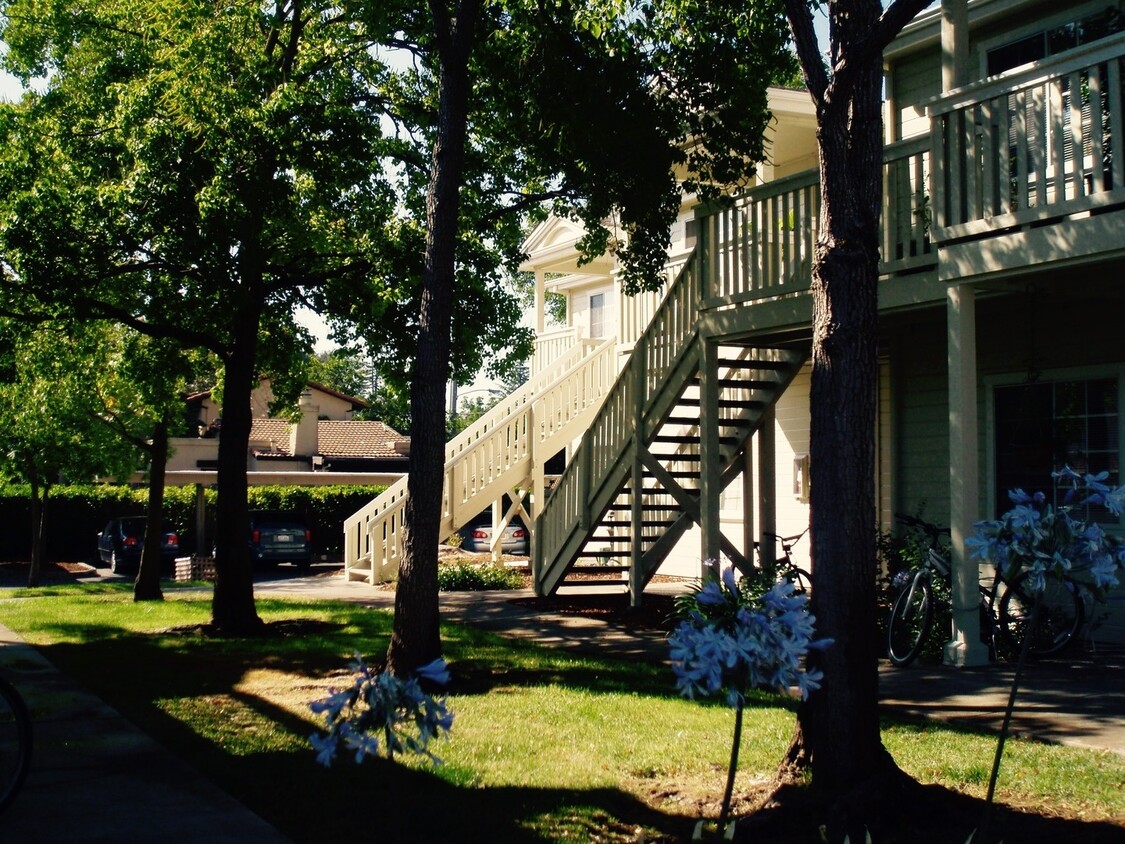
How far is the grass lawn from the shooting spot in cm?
530

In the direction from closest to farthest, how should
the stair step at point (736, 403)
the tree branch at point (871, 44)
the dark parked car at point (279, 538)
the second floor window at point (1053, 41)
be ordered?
1. the tree branch at point (871, 44)
2. the second floor window at point (1053, 41)
3. the stair step at point (736, 403)
4. the dark parked car at point (279, 538)

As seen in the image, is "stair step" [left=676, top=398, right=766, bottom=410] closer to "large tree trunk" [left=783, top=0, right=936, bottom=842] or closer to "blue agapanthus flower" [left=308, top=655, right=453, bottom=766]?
"large tree trunk" [left=783, top=0, right=936, bottom=842]

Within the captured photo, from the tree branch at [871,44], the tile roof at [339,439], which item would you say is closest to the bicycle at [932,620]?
the tree branch at [871,44]

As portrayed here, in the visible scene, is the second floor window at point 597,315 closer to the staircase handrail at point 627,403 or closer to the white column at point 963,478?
the staircase handrail at point 627,403

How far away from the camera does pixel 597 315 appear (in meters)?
24.2

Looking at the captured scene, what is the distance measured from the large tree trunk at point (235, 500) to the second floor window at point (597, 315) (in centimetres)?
1147

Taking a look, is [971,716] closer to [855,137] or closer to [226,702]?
[855,137]

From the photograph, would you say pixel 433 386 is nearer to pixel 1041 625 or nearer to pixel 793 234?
pixel 793 234

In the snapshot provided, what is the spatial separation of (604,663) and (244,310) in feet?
20.8

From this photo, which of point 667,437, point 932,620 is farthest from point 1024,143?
point 667,437

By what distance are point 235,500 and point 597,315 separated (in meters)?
12.4

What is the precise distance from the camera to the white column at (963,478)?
908 centimetres

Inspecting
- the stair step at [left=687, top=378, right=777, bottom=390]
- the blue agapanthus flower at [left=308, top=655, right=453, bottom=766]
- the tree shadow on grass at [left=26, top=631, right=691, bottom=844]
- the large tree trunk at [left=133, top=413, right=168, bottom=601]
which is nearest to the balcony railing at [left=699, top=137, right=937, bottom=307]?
the stair step at [left=687, top=378, right=777, bottom=390]

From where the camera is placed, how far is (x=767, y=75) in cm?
1200
